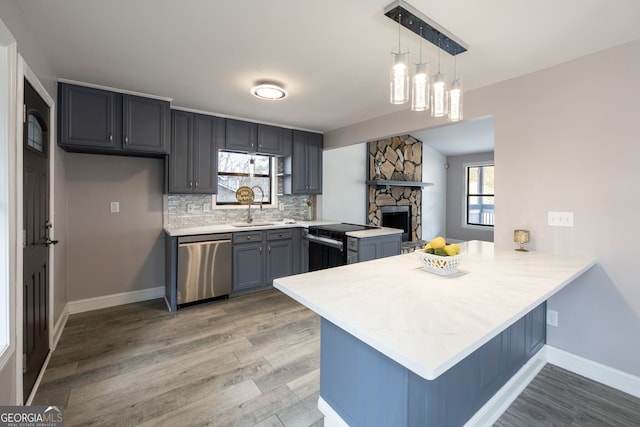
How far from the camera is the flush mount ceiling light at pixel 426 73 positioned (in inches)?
60.4

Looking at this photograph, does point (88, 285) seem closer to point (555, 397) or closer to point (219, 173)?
point (219, 173)

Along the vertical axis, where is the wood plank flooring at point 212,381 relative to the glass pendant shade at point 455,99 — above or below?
below

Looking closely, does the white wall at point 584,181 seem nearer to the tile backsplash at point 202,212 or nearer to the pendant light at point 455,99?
the pendant light at point 455,99

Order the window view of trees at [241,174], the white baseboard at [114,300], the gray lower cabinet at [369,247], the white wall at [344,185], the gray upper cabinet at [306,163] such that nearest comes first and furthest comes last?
the white baseboard at [114,300] → the gray lower cabinet at [369,247] → the window view of trees at [241,174] → the gray upper cabinet at [306,163] → the white wall at [344,185]

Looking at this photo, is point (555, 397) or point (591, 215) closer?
point (555, 397)

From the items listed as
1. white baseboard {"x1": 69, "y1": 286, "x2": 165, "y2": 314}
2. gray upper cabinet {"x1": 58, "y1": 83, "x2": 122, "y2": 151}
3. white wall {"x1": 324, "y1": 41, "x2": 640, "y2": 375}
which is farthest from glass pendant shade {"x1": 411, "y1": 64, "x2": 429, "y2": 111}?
white baseboard {"x1": 69, "y1": 286, "x2": 165, "y2": 314}

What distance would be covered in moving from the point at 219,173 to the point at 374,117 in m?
2.26

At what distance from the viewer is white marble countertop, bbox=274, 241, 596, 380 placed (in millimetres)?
881

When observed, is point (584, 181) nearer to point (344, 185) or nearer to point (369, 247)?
point (369, 247)

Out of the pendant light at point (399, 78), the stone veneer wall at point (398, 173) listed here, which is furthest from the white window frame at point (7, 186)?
the stone veneer wall at point (398, 173)

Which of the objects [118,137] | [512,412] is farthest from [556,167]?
[118,137]

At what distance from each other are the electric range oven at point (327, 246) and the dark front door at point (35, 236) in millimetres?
2669

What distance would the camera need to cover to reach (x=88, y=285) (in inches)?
128
